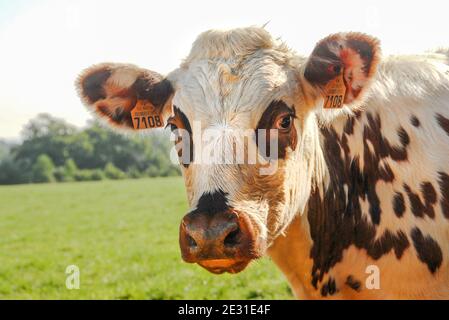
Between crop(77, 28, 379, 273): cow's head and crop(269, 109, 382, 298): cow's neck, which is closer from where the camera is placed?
crop(77, 28, 379, 273): cow's head

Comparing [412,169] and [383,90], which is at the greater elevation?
[383,90]

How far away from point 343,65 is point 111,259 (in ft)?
26.8

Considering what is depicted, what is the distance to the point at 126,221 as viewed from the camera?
16.3 meters

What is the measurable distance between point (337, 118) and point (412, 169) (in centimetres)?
55

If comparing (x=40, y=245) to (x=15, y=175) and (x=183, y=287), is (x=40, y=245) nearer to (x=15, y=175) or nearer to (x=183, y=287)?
(x=183, y=287)

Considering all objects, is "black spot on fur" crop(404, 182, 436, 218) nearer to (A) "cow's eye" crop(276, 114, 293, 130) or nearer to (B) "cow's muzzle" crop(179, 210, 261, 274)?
(A) "cow's eye" crop(276, 114, 293, 130)

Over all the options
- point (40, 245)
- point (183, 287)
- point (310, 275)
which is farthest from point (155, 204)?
point (310, 275)

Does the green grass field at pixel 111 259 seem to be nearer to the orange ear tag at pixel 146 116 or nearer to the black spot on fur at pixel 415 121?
the orange ear tag at pixel 146 116

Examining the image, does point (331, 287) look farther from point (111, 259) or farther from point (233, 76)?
point (111, 259)

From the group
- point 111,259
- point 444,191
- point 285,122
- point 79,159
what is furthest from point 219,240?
point 79,159

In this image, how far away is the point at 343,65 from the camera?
325cm

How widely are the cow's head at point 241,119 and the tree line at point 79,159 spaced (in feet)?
129

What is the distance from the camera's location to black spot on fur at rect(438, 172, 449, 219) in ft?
11.0
